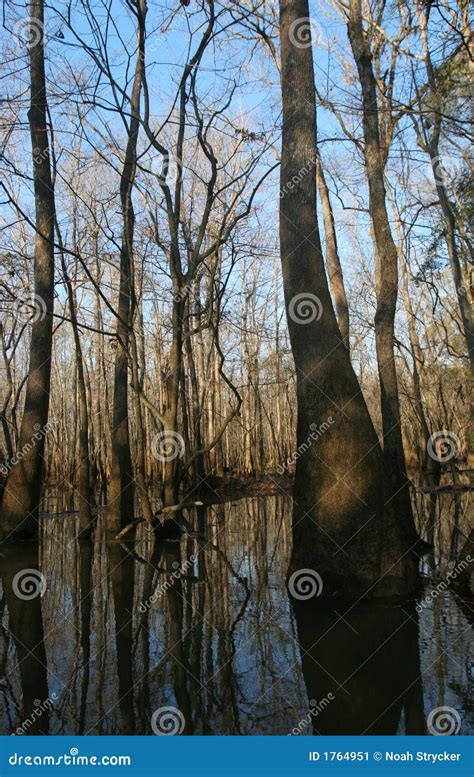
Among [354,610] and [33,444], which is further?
[33,444]

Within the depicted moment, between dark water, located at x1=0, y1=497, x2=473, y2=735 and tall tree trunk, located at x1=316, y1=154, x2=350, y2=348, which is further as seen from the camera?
tall tree trunk, located at x1=316, y1=154, x2=350, y2=348

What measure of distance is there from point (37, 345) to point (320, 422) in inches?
224

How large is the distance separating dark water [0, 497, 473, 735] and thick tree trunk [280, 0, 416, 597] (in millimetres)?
343

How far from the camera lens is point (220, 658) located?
3.70 meters

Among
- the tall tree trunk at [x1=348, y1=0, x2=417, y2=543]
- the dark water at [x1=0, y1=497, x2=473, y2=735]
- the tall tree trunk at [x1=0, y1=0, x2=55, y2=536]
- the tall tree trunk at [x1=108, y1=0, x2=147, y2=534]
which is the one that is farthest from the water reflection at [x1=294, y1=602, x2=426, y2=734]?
the tall tree trunk at [x1=0, y1=0, x2=55, y2=536]

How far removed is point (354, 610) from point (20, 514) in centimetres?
583

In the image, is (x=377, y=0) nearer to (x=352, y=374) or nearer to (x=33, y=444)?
(x=352, y=374)

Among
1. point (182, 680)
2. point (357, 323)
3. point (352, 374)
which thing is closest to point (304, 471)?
point (352, 374)

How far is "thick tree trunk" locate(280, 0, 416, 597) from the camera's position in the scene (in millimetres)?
5027

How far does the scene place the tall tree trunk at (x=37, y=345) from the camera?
348 inches

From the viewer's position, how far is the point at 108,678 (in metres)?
3.40

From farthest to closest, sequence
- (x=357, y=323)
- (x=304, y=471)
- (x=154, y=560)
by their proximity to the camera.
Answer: (x=357, y=323) → (x=154, y=560) → (x=304, y=471)

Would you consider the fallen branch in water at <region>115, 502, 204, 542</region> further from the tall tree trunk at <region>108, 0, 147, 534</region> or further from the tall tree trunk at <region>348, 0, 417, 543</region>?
the tall tree trunk at <region>348, 0, 417, 543</region>

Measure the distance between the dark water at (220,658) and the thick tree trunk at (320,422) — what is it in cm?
34
